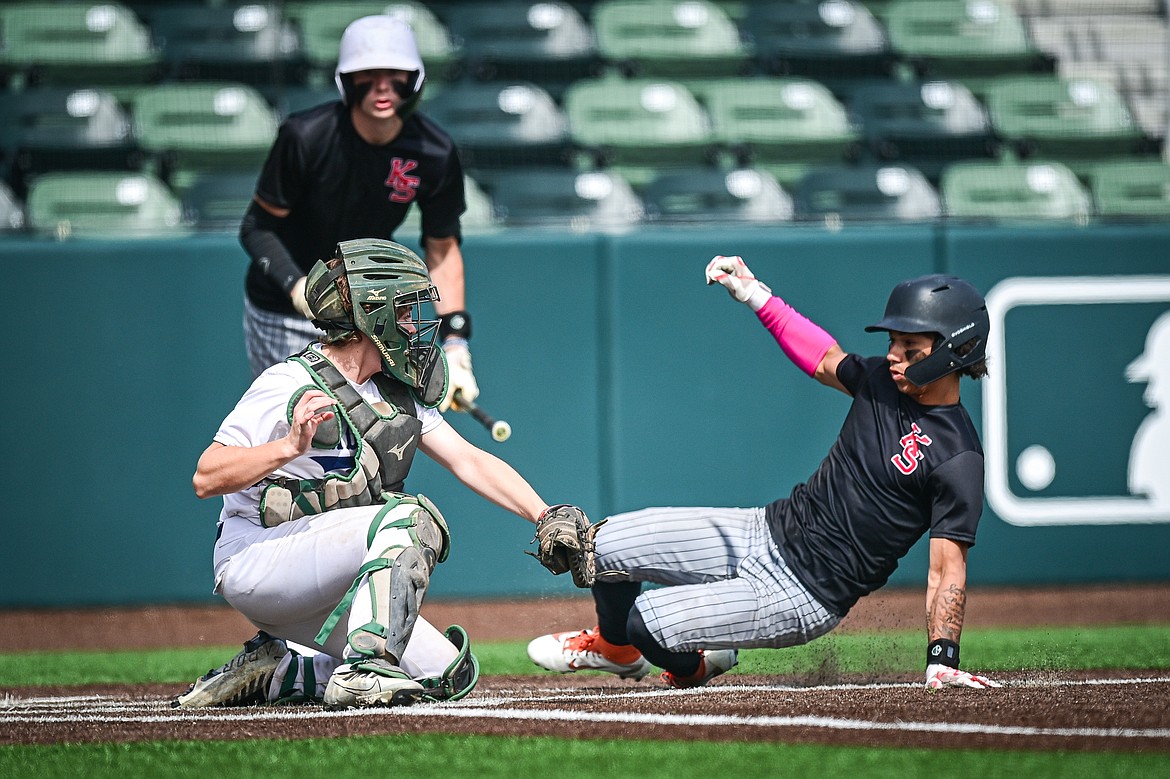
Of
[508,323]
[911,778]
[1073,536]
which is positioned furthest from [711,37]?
[911,778]

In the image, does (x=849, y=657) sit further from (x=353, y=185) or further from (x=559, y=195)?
(x=559, y=195)

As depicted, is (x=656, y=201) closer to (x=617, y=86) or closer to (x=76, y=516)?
(x=617, y=86)

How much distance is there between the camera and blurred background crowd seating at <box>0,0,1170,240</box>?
27.7 feet

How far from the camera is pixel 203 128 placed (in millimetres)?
8734

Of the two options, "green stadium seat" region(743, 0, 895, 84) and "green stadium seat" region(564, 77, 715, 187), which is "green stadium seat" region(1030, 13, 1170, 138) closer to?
"green stadium seat" region(743, 0, 895, 84)

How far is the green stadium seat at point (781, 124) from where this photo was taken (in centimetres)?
908

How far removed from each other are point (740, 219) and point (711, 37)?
8.63 feet

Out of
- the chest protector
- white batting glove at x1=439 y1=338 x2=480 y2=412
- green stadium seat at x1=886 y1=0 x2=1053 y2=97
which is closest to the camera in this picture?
the chest protector

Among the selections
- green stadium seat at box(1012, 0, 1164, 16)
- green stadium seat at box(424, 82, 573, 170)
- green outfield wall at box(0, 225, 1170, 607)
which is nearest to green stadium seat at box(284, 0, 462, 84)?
green stadium seat at box(424, 82, 573, 170)

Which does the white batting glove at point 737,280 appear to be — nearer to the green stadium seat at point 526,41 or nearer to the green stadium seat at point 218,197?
the green stadium seat at point 218,197

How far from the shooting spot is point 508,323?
7.57 metres

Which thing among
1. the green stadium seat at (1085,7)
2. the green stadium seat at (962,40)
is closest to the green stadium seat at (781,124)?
the green stadium seat at (962,40)

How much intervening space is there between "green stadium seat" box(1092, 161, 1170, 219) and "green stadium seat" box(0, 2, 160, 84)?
5858mm

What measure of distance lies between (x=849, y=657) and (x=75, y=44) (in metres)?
6.49
